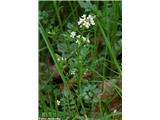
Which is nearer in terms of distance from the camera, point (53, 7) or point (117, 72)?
point (117, 72)

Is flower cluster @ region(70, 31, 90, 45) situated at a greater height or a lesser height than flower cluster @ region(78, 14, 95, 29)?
lesser

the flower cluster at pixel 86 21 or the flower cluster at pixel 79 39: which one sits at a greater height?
the flower cluster at pixel 86 21

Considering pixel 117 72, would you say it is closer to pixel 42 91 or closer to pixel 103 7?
pixel 42 91
